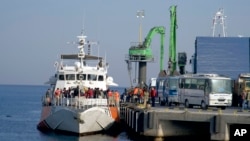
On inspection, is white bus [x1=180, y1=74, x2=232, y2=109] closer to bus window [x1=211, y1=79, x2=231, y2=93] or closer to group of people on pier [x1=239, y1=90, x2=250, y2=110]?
bus window [x1=211, y1=79, x2=231, y2=93]

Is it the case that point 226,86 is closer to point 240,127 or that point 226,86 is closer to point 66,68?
point 240,127

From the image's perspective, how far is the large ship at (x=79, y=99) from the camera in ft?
146

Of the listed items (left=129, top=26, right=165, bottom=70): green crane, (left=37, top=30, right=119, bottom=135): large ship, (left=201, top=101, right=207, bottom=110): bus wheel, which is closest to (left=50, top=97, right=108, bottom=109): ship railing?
(left=37, top=30, right=119, bottom=135): large ship

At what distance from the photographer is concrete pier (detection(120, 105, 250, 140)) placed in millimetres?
37625

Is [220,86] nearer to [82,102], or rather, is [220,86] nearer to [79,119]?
[82,102]

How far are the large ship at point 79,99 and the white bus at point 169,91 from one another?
12.8 feet

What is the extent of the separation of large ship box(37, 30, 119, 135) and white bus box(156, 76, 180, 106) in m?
3.90

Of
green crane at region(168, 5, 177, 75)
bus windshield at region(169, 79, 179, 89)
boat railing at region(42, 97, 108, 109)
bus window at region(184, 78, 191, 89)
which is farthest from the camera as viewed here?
green crane at region(168, 5, 177, 75)

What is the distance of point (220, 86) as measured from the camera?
149 feet

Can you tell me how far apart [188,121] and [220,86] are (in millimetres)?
6535

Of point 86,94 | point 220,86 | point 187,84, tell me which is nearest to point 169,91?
point 187,84

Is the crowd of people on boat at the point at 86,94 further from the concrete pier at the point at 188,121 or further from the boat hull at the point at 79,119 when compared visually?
the concrete pier at the point at 188,121

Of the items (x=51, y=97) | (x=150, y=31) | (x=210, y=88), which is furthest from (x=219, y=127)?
(x=150, y=31)

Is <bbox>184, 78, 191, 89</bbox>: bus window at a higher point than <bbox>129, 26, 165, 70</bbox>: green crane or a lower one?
lower
